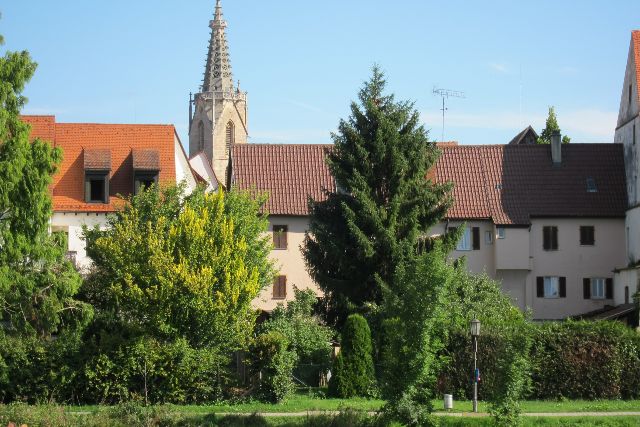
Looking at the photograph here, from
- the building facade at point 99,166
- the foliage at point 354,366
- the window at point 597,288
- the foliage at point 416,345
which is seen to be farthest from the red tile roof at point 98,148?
the foliage at point 416,345

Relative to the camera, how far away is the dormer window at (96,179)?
203 ft

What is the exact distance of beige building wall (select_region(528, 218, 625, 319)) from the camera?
2778 inches

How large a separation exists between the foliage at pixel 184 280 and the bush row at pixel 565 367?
301 inches

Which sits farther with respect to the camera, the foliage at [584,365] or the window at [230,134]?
the window at [230,134]

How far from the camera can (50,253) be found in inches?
1677

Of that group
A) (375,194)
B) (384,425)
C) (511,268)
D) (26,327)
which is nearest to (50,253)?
(26,327)

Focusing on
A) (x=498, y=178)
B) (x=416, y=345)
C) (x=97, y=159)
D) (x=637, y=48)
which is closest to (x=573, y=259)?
(x=498, y=178)

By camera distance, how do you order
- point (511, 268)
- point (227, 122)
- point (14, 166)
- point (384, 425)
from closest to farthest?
point (384, 425), point (14, 166), point (511, 268), point (227, 122)

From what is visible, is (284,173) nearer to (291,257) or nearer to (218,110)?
(291,257)

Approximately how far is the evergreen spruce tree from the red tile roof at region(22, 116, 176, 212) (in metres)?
10.6

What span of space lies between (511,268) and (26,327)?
3358 cm

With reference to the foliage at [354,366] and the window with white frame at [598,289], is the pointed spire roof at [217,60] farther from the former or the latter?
the foliage at [354,366]

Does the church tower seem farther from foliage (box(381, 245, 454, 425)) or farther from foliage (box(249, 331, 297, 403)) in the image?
foliage (box(381, 245, 454, 425))

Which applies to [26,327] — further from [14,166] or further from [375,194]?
[375,194]
